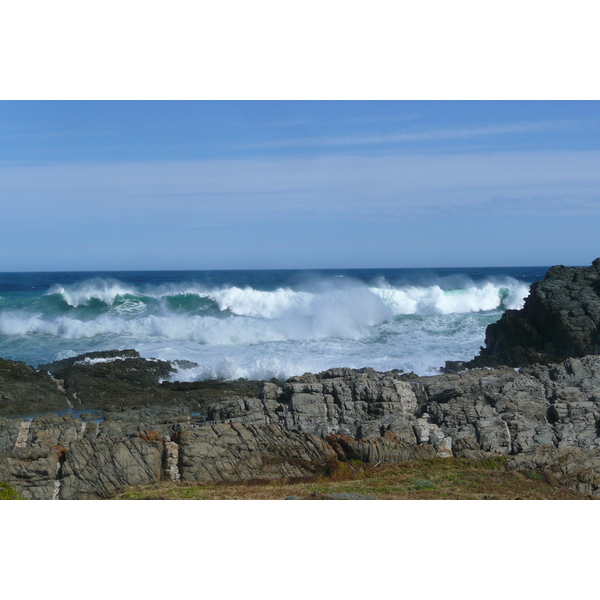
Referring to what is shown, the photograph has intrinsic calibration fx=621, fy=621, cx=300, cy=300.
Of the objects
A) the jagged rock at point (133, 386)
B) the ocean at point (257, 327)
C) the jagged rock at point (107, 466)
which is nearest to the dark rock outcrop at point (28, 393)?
the jagged rock at point (133, 386)

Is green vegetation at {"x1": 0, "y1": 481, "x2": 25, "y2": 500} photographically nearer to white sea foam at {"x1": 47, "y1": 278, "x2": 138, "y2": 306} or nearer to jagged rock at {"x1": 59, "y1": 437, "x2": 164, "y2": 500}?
jagged rock at {"x1": 59, "y1": 437, "x2": 164, "y2": 500}

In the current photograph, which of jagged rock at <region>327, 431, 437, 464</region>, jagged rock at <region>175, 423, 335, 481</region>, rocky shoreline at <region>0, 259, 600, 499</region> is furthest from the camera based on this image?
jagged rock at <region>327, 431, 437, 464</region>

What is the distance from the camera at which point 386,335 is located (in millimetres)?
35750

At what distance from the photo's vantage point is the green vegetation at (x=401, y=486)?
10.8 metres

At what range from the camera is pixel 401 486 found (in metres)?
11.3

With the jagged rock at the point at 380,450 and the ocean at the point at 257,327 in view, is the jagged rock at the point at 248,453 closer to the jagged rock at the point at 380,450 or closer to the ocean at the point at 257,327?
the jagged rock at the point at 380,450

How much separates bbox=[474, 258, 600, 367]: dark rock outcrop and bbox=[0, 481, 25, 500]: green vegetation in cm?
1899

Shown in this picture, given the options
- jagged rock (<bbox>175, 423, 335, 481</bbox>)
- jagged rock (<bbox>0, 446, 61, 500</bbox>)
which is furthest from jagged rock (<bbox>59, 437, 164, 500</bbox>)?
jagged rock (<bbox>175, 423, 335, 481</bbox>)

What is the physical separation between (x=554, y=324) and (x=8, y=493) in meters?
20.9

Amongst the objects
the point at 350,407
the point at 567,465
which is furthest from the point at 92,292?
the point at 567,465

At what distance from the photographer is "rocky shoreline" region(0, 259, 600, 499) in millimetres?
11992

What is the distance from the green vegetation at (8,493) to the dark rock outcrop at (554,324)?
19.0m

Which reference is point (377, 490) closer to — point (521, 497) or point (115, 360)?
point (521, 497)

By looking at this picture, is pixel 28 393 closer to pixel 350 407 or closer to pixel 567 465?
pixel 350 407
